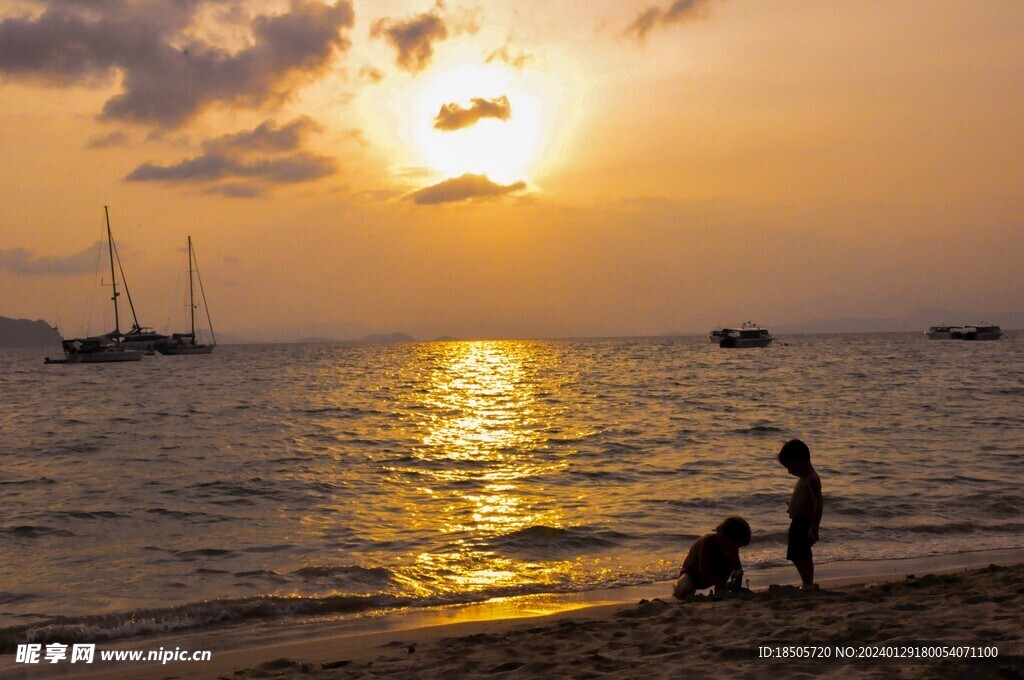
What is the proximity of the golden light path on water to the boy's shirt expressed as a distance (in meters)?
4.20

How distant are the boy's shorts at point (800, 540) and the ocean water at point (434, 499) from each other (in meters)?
2.70

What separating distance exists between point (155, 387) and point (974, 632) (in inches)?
2663

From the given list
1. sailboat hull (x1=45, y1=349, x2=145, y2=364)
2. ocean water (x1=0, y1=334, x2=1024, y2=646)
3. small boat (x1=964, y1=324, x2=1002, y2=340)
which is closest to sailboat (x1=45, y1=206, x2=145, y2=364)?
sailboat hull (x1=45, y1=349, x2=145, y2=364)

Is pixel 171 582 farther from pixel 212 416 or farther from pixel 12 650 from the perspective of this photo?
pixel 212 416

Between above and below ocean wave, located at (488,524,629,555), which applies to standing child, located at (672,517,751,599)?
above

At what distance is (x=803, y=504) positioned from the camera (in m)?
9.70

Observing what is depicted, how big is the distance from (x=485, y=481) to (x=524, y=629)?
12.3 meters

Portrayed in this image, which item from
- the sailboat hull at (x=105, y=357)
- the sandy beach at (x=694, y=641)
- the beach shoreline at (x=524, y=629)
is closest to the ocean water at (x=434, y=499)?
the beach shoreline at (x=524, y=629)

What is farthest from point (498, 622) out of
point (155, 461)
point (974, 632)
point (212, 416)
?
point (212, 416)

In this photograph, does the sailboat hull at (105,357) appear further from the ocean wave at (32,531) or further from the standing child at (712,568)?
the standing child at (712,568)

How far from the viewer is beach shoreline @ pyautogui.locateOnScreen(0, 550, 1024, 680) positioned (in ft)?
26.0

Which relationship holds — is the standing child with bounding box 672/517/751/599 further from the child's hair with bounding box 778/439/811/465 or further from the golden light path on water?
the golden light path on water

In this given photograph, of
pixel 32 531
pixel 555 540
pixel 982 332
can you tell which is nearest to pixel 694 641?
pixel 555 540

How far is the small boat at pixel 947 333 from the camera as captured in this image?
158 meters
